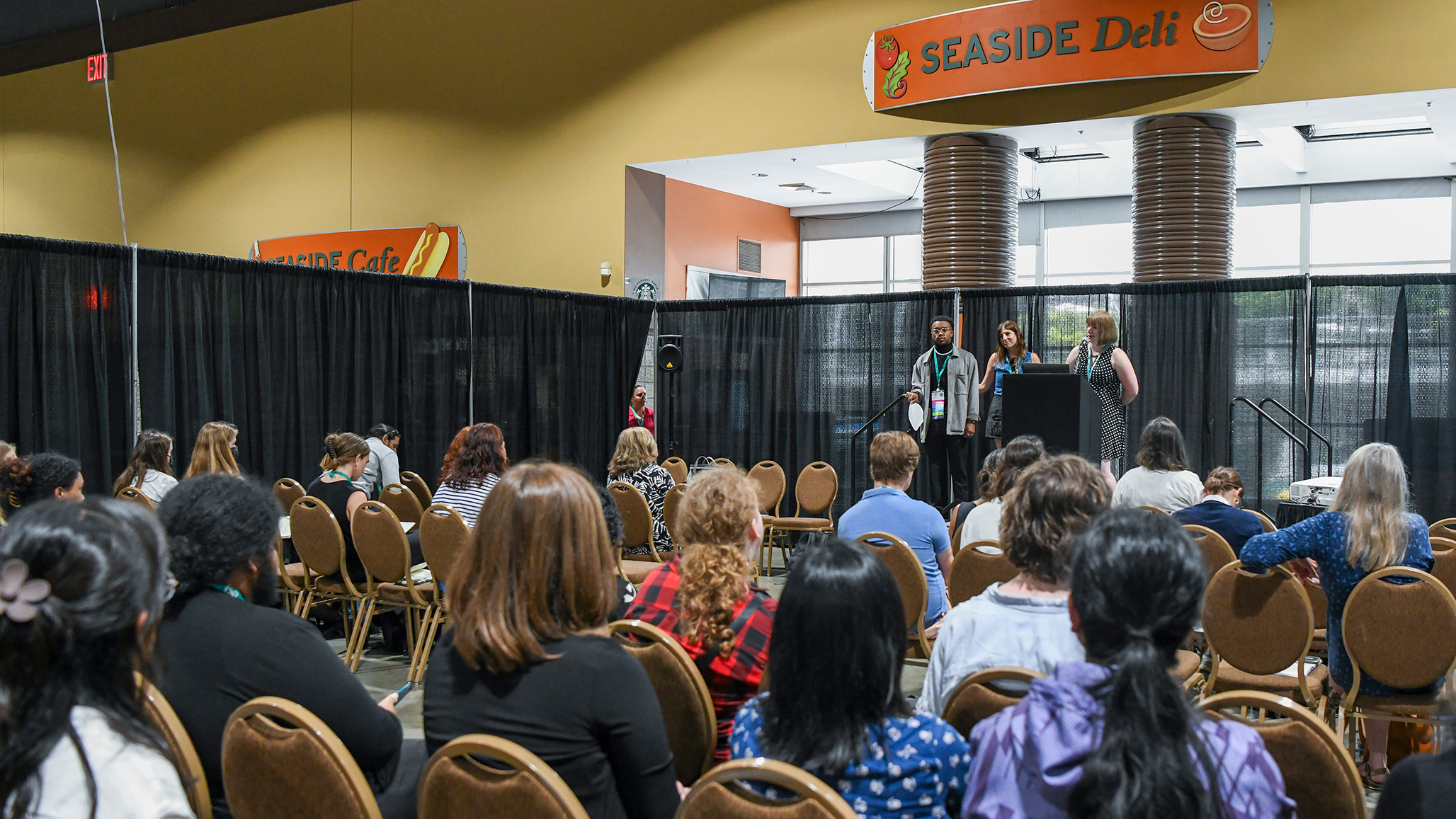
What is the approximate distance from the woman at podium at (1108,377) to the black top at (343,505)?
4.94 metres

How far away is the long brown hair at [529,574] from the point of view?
1.87 metres

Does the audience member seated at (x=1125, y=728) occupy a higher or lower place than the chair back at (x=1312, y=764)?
higher

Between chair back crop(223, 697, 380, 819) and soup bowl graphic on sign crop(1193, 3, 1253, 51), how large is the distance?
354 inches

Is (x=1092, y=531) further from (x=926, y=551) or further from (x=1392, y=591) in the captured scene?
(x=926, y=551)

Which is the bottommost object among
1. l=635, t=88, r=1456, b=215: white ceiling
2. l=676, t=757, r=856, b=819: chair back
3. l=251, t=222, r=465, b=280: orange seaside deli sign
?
l=676, t=757, r=856, b=819: chair back

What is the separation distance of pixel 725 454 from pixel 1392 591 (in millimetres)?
7902

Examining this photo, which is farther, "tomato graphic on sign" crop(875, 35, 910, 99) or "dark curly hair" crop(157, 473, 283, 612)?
"tomato graphic on sign" crop(875, 35, 910, 99)

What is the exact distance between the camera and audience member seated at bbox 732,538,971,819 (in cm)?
166

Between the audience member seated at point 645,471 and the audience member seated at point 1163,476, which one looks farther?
the audience member seated at point 645,471

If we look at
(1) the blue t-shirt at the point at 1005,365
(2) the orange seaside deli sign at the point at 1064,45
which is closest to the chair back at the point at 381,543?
(1) the blue t-shirt at the point at 1005,365

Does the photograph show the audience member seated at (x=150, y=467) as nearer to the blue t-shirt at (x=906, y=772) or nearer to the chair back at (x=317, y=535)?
the chair back at (x=317, y=535)

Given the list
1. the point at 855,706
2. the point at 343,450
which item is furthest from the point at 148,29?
the point at 855,706

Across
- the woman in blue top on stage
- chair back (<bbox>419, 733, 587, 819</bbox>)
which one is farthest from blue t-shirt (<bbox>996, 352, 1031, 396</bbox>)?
chair back (<bbox>419, 733, 587, 819</bbox>)

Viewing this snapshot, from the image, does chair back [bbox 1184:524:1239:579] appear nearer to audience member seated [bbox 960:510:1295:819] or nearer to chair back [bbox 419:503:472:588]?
audience member seated [bbox 960:510:1295:819]
